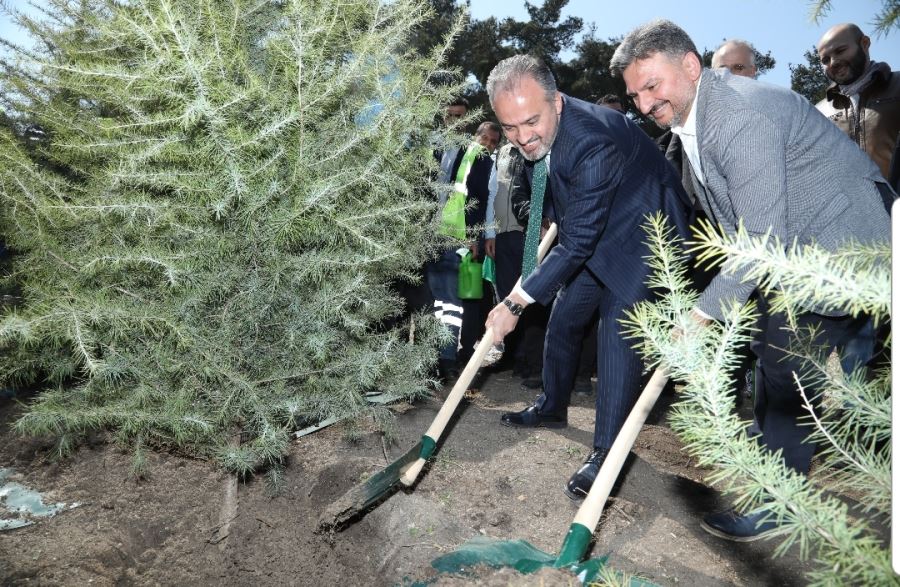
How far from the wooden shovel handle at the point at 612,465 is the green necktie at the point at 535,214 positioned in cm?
125

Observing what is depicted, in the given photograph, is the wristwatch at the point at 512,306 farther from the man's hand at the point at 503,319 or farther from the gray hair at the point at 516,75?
the gray hair at the point at 516,75

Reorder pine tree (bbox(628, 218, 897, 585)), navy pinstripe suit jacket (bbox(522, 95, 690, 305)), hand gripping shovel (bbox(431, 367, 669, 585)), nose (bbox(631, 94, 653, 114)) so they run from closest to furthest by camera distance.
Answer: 1. pine tree (bbox(628, 218, 897, 585))
2. hand gripping shovel (bbox(431, 367, 669, 585))
3. nose (bbox(631, 94, 653, 114))
4. navy pinstripe suit jacket (bbox(522, 95, 690, 305))

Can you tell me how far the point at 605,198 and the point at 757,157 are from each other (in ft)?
2.52

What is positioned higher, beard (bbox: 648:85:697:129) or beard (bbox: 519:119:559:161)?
beard (bbox: 648:85:697:129)

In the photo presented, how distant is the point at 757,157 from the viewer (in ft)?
6.39

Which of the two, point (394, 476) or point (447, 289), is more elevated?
point (447, 289)

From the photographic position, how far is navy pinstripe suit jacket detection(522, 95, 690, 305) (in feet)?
8.60

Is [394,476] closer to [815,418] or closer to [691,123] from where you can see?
[815,418]

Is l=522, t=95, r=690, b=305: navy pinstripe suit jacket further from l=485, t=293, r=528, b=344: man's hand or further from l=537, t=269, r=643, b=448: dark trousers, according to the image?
l=537, t=269, r=643, b=448: dark trousers

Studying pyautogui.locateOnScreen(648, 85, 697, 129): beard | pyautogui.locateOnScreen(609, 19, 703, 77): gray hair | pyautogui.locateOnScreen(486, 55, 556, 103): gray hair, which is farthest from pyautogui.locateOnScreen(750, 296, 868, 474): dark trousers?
pyautogui.locateOnScreen(486, 55, 556, 103): gray hair

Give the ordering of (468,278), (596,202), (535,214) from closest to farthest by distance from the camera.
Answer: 1. (596,202)
2. (535,214)
3. (468,278)

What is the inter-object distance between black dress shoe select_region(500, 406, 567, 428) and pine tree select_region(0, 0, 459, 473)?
1.24 meters

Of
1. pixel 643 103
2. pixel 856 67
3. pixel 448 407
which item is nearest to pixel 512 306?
pixel 448 407

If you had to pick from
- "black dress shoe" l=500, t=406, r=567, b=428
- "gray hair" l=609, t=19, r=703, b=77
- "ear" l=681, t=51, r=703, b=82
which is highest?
"gray hair" l=609, t=19, r=703, b=77
